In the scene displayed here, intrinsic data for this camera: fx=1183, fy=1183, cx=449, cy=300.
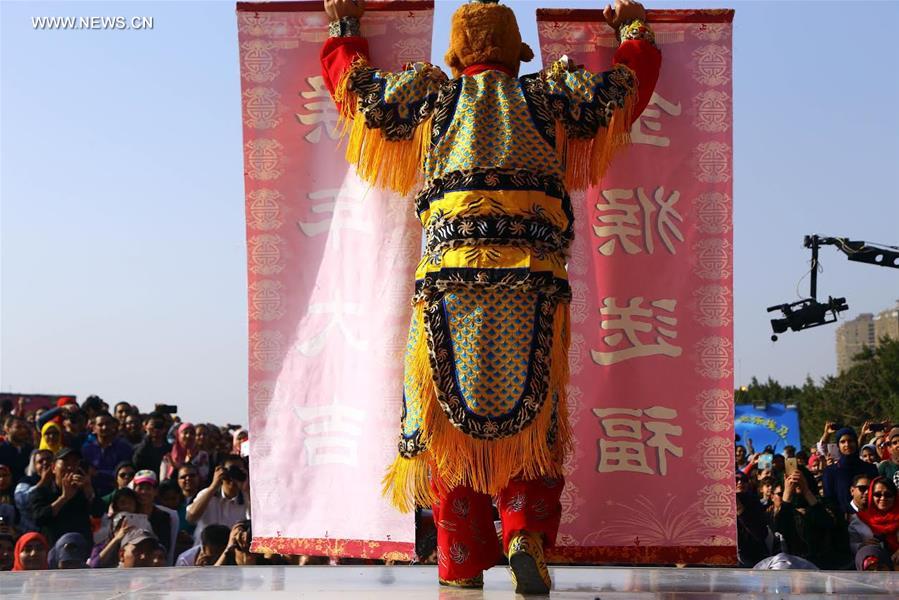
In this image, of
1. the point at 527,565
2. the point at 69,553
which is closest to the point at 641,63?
the point at 527,565

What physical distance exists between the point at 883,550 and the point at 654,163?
3649mm

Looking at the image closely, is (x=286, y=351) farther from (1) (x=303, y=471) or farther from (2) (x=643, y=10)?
(2) (x=643, y=10)

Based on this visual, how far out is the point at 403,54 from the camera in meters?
4.88

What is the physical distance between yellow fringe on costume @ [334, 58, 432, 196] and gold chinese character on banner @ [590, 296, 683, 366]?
3.53 ft

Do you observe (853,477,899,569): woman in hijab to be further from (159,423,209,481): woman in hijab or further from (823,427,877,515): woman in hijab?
(159,423,209,481): woman in hijab

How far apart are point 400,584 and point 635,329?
4.75ft

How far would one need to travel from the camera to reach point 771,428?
1627 centimetres

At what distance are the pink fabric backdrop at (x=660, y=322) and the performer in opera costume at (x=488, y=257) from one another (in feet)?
1.75

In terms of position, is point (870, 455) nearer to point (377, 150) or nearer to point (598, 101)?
point (598, 101)

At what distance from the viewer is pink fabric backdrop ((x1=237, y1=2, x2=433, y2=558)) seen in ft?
16.0

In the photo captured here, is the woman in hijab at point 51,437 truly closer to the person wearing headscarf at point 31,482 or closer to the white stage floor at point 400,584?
the person wearing headscarf at point 31,482

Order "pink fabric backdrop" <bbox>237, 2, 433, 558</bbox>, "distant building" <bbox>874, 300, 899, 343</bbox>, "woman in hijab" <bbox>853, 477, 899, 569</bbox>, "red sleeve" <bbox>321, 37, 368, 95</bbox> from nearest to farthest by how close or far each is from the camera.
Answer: "red sleeve" <bbox>321, 37, 368, 95</bbox>
"pink fabric backdrop" <bbox>237, 2, 433, 558</bbox>
"woman in hijab" <bbox>853, 477, 899, 569</bbox>
"distant building" <bbox>874, 300, 899, 343</bbox>

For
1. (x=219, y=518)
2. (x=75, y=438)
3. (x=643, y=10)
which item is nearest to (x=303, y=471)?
(x=643, y=10)

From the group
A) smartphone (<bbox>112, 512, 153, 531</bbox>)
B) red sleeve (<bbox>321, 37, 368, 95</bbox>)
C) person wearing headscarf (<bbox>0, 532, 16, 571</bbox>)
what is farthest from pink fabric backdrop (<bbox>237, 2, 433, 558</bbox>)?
person wearing headscarf (<bbox>0, 532, 16, 571</bbox>)
